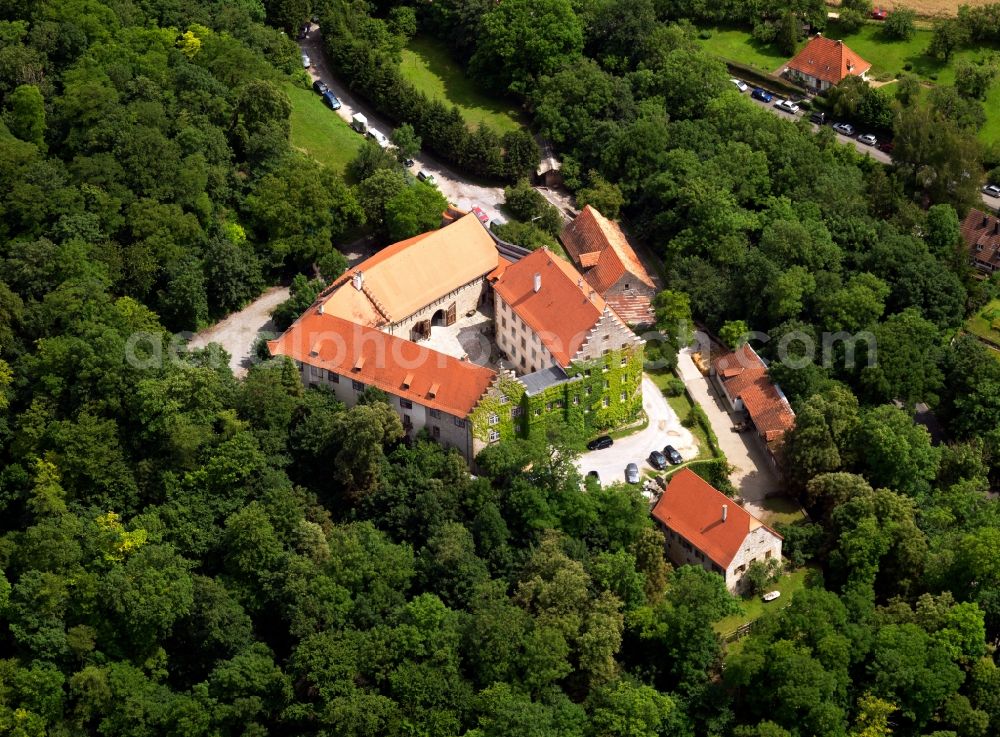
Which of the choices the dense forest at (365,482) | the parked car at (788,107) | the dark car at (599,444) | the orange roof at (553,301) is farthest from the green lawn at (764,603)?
the parked car at (788,107)

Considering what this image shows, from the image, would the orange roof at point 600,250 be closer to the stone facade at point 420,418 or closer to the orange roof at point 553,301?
the orange roof at point 553,301

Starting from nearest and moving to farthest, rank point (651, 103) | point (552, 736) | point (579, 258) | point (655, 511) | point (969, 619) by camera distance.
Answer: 1. point (552, 736)
2. point (969, 619)
3. point (655, 511)
4. point (579, 258)
5. point (651, 103)

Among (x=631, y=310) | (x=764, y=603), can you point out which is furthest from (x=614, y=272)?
(x=764, y=603)

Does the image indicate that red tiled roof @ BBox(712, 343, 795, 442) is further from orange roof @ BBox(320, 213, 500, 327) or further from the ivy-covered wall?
orange roof @ BBox(320, 213, 500, 327)

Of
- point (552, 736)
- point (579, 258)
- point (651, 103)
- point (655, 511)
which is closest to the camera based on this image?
point (552, 736)

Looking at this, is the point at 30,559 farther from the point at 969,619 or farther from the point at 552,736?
the point at 969,619

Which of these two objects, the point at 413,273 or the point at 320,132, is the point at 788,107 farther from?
the point at 413,273

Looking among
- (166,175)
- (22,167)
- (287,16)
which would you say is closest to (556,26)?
(287,16)
